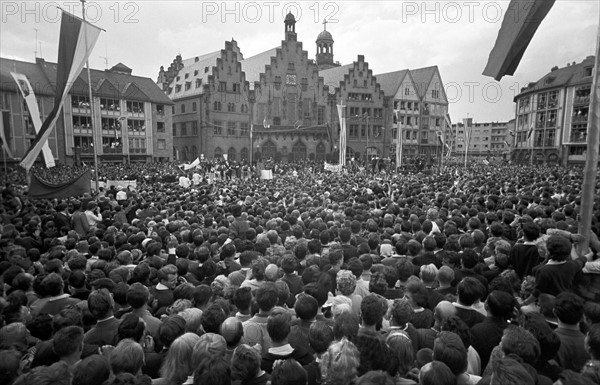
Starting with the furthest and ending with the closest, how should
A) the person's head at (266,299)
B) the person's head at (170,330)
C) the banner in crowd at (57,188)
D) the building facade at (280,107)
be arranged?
1. the building facade at (280,107)
2. the banner in crowd at (57,188)
3. the person's head at (266,299)
4. the person's head at (170,330)

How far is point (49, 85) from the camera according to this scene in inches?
1972

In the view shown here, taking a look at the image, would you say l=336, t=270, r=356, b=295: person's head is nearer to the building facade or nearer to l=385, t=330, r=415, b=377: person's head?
l=385, t=330, r=415, b=377: person's head

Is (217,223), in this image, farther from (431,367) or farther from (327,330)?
(431,367)

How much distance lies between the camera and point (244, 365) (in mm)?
3305

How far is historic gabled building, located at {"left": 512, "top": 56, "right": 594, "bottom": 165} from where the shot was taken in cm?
5900

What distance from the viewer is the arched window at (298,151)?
60.1m

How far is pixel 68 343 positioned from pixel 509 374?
12.8 ft

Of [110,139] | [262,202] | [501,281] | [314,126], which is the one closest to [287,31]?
[314,126]

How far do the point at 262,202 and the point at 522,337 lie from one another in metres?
11.8

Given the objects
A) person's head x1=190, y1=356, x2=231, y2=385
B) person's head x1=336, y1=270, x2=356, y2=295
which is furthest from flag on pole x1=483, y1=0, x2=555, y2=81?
person's head x1=190, y1=356, x2=231, y2=385

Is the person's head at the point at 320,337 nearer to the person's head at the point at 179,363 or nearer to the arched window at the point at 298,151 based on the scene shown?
the person's head at the point at 179,363

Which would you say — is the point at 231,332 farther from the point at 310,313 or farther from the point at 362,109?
the point at 362,109

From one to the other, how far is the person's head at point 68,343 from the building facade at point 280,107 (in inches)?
2002

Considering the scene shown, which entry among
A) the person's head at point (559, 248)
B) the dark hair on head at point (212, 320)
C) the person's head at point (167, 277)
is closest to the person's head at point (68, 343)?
the dark hair on head at point (212, 320)
